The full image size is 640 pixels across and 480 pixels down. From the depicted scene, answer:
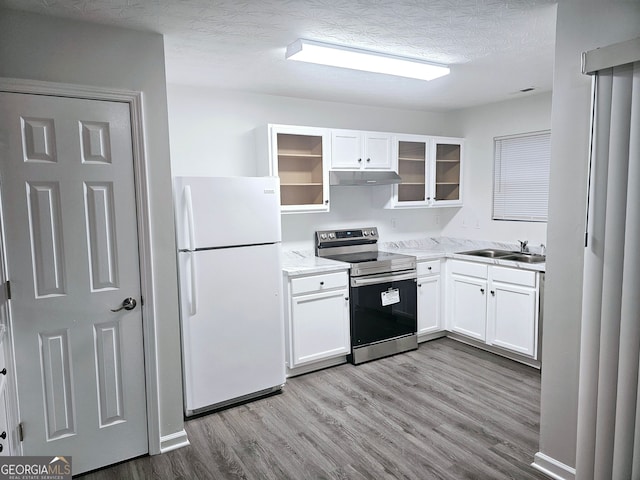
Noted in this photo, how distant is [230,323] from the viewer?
3102mm

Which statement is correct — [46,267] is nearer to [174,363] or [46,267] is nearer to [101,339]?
[101,339]

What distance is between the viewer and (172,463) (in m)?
2.51

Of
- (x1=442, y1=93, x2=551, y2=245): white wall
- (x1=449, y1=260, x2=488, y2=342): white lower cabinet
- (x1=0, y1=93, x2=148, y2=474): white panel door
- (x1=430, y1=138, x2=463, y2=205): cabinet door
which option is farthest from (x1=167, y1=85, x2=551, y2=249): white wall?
(x1=0, y1=93, x2=148, y2=474): white panel door

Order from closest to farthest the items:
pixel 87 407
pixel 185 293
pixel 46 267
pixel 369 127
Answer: pixel 46 267
pixel 87 407
pixel 185 293
pixel 369 127

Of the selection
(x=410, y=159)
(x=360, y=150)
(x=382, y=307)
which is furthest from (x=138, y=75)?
(x=410, y=159)

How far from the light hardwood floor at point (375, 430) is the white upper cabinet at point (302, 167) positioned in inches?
60.3

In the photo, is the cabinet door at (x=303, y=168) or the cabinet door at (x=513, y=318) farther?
the cabinet door at (x=303, y=168)

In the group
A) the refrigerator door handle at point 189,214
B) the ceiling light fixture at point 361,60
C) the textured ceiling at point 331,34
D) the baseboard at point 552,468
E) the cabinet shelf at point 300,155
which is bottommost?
the baseboard at point 552,468

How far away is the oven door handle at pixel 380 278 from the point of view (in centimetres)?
379

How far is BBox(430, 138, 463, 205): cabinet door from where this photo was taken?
15.4ft

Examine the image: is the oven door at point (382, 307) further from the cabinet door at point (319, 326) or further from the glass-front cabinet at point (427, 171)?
the glass-front cabinet at point (427, 171)

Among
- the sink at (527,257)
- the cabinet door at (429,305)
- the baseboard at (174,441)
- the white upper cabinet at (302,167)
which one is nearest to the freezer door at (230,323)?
the baseboard at (174,441)

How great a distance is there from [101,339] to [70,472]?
2.42ft

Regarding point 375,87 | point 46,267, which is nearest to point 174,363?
point 46,267
